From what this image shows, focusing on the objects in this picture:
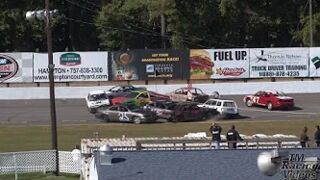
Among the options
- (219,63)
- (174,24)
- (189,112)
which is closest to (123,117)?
(189,112)

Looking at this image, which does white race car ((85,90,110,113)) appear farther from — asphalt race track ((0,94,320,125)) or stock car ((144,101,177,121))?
stock car ((144,101,177,121))

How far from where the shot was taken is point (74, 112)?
54875 millimetres

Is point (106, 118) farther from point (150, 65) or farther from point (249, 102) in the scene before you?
point (150, 65)

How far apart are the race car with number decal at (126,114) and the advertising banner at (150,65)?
1706cm

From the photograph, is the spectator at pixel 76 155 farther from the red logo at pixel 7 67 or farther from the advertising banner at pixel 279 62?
the advertising banner at pixel 279 62

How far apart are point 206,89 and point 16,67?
1559 cm

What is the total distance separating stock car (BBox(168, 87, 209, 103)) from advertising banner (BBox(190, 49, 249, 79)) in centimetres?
767

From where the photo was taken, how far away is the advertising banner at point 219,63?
Answer: 220ft

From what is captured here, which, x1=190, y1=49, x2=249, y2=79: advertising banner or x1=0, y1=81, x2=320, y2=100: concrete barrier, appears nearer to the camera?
x1=0, y1=81, x2=320, y2=100: concrete barrier

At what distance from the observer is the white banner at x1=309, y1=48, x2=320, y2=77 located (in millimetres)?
66688

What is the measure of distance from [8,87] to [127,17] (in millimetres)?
24508

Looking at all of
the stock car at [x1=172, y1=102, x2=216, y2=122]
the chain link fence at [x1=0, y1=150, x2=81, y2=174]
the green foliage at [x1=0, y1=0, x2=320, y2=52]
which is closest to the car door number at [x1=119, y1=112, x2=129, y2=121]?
the stock car at [x1=172, y1=102, x2=216, y2=122]

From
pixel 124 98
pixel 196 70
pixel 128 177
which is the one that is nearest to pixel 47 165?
pixel 128 177

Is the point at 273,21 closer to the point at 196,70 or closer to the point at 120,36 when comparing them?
the point at 120,36
